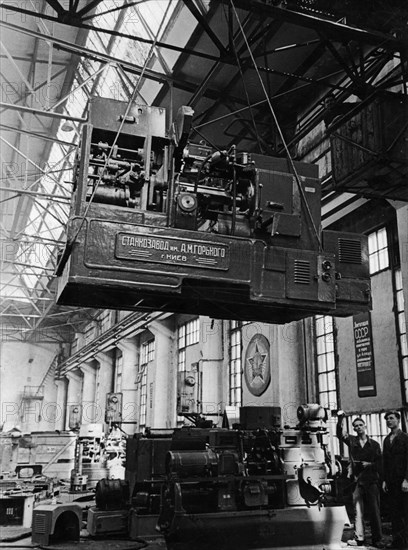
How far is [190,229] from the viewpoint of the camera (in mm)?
4199

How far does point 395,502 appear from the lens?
22.1ft

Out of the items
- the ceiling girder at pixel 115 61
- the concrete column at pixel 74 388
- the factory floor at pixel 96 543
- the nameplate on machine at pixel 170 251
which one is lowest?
the factory floor at pixel 96 543

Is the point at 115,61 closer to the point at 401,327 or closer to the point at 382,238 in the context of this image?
the point at 382,238

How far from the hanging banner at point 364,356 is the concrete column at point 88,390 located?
20.7 metres

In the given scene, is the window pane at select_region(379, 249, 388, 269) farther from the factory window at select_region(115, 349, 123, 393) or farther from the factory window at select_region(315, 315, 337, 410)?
the factory window at select_region(115, 349, 123, 393)

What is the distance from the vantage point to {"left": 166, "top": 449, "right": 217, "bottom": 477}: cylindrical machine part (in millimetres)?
5629

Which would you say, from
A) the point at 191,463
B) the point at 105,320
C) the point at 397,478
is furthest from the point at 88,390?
the point at 191,463

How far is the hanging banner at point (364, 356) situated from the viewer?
31.0 feet

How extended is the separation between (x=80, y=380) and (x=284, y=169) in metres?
28.4

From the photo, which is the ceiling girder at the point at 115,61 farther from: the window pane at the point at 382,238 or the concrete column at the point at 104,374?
the concrete column at the point at 104,374

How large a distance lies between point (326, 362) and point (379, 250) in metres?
2.42

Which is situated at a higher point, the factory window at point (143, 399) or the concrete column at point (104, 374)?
the concrete column at point (104, 374)

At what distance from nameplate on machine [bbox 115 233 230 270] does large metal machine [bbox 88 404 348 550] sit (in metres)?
2.40

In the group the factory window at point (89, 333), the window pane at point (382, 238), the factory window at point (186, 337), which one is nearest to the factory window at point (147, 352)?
the factory window at point (186, 337)
